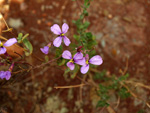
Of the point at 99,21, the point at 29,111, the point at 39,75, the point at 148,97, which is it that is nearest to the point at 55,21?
the point at 99,21

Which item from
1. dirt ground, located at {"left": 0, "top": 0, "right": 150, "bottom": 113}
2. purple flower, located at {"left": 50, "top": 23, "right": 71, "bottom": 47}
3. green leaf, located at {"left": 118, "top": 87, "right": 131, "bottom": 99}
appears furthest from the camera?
dirt ground, located at {"left": 0, "top": 0, "right": 150, "bottom": 113}

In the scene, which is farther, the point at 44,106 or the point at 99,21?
the point at 99,21

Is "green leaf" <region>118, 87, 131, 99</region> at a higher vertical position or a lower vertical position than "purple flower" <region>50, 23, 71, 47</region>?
lower

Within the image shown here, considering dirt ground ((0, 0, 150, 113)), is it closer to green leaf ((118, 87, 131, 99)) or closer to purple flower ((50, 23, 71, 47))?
green leaf ((118, 87, 131, 99))

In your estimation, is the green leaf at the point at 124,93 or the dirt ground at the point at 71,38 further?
the dirt ground at the point at 71,38

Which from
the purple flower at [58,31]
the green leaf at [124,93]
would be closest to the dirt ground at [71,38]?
the green leaf at [124,93]

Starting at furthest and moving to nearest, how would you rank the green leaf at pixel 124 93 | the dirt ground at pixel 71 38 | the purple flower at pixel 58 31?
1. the dirt ground at pixel 71 38
2. the green leaf at pixel 124 93
3. the purple flower at pixel 58 31

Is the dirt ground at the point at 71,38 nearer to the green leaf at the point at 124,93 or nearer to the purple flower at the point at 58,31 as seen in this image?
the green leaf at the point at 124,93

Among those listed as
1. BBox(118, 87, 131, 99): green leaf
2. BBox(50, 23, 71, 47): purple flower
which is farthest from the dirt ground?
BBox(50, 23, 71, 47): purple flower

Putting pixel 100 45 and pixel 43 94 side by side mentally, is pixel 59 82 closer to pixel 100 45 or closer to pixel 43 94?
pixel 43 94
